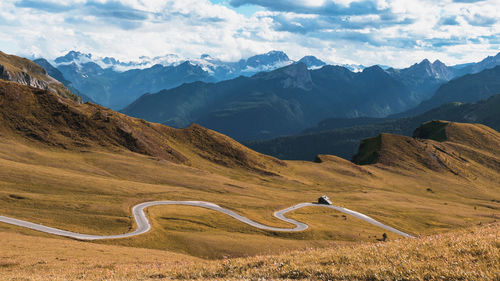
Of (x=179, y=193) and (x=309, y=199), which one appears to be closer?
(x=179, y=193)

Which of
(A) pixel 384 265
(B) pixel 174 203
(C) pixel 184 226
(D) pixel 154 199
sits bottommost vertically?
(B) pixel 174 203

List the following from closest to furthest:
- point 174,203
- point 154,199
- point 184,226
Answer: point 184,226, point 174,203, point 154,199

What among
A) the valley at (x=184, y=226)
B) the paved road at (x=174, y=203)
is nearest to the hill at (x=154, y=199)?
the valley at (x=184, y=226)

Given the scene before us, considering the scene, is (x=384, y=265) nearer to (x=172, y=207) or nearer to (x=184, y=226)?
(x=184, y=226)

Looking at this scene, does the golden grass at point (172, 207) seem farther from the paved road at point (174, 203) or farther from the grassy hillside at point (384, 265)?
the grassy hillside at point (384, 265)

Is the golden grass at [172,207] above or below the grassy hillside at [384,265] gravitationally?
below

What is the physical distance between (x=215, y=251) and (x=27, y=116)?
155732 mm

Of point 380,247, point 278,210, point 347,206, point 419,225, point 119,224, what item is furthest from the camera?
point 347,206

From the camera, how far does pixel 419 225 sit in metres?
143

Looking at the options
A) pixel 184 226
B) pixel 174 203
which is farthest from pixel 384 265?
pixel 174 203

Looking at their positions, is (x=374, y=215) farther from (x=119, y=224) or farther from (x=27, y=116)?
(x=27, y=116)

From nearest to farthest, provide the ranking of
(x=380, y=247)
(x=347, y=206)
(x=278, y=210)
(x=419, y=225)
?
(x=380, y=247), (x=278, y=210), (x=419, y=225), (x=347, y=206)

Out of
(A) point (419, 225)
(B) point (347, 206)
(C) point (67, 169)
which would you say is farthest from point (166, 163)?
(A) point (419, 225)

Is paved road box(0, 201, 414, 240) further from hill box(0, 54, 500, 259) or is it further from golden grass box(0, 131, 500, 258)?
golden grass box(0, 131, 500, 258)
